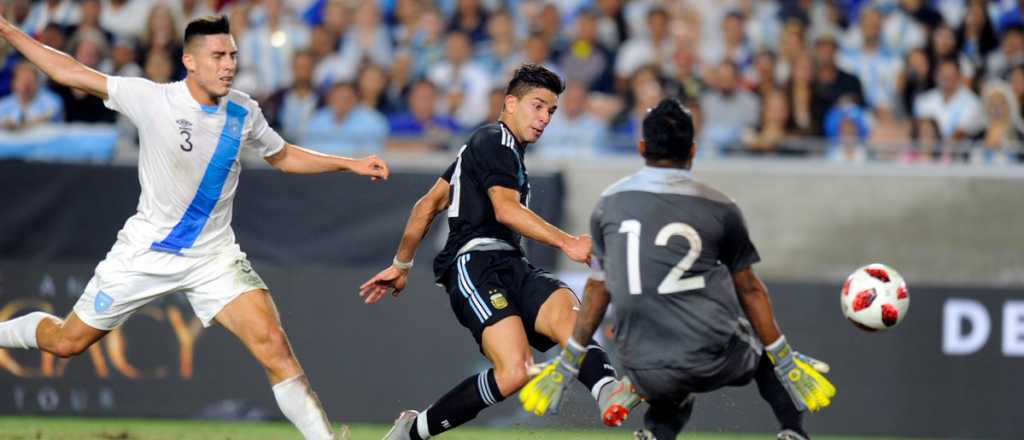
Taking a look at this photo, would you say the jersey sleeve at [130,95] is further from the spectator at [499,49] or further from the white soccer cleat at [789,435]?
the spectator at [499,49]

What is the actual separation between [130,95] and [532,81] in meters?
2.27

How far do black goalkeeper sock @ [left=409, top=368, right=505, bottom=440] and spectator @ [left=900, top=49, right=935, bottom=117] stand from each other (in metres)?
8.18

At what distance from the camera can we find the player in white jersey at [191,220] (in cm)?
834

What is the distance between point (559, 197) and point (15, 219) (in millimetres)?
4788

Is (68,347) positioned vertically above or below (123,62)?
below

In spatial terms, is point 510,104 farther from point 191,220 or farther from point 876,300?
point 876,300

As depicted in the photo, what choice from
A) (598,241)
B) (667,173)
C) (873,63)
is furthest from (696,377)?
(873,63)

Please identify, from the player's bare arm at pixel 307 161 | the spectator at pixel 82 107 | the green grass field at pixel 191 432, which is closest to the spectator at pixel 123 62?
the spectator at pixel 82 107

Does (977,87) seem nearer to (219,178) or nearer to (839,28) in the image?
(839,28)

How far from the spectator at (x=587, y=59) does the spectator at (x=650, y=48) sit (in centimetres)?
22

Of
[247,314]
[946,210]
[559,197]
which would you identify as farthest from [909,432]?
[247,314]

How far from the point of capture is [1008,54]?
50.9 ft

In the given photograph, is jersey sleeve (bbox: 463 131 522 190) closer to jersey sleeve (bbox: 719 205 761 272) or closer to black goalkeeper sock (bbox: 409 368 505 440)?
black goalkeeper sock (bbox: 409 368 505 440)

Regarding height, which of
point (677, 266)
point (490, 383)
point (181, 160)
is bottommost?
point (490, 383)
